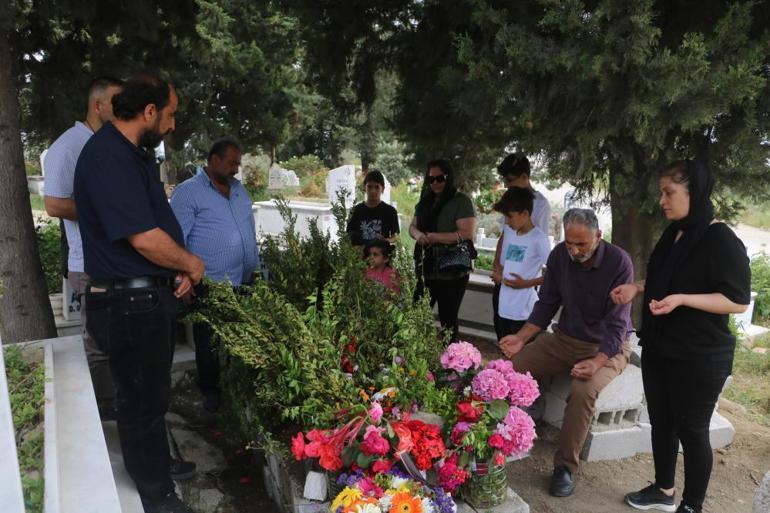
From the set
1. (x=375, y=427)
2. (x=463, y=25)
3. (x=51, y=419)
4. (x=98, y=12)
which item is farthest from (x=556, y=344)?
(x=98, y=12)

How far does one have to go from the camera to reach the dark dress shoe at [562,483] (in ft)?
10.3

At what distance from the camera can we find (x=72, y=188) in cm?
283

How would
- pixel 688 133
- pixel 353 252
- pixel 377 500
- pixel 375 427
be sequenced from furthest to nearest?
pixel 688 133
pixel 353 252
pixel 375 427
pixel 377 500

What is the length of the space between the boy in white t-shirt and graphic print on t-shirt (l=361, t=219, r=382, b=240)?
1.10 meters

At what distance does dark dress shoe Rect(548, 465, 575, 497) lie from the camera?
10.3ft

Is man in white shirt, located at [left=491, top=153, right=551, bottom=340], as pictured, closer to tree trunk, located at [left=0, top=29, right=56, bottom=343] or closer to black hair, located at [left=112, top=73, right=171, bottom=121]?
black hair, located at [left=112, top=73, right=171, bottom=121]

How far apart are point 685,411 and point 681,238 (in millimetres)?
801

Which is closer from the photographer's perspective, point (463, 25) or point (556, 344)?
point (556, 344)

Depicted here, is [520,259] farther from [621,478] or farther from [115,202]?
[115,202]

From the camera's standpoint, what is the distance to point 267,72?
47.2ft

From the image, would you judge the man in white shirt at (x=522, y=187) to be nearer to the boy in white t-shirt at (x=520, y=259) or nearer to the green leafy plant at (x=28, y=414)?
the boy in white t-shirt at (x=520, y=259)

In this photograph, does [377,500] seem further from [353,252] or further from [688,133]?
[688,133]

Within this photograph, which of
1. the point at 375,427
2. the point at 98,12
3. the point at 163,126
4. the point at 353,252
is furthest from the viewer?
the point at 98,12

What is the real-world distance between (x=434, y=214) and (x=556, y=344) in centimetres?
150
